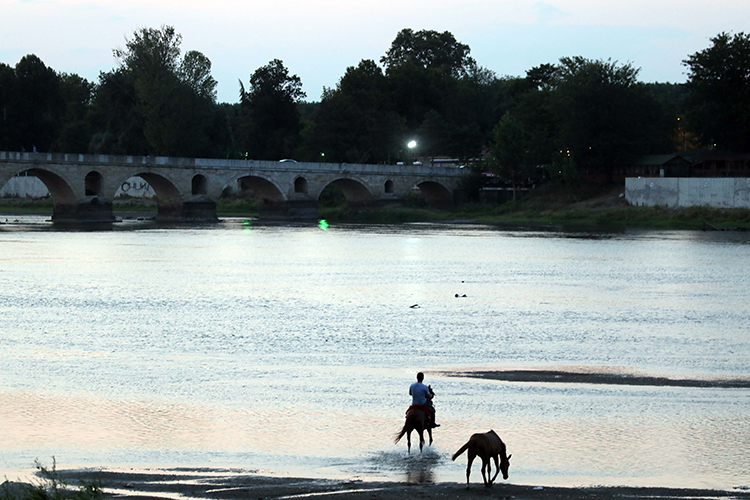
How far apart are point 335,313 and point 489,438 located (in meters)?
19.0

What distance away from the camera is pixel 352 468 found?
566 inches

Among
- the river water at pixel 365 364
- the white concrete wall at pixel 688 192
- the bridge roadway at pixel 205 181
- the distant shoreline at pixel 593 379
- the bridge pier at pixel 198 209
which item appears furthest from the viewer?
the bridge pier at pixel 198 209

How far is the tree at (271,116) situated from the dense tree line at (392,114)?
17 cm

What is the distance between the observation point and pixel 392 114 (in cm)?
12481

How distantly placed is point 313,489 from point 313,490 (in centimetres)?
5

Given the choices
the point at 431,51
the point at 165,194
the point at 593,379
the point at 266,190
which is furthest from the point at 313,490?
the point at 431,51

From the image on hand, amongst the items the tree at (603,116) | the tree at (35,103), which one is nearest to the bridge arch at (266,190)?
the tree at (35,103)

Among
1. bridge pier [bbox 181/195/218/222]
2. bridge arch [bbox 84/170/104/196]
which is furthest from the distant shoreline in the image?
bridge pier [bbox 181/195/218/222]

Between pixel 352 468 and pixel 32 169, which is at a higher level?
pixel 32 169

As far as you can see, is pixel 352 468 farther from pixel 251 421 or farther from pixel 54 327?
pixel 54 327

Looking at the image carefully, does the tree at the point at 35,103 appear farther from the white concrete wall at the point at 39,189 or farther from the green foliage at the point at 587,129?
the green foliage at the point at 587,129

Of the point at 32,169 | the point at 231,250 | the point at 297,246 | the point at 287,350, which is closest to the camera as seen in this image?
the point at 287,350

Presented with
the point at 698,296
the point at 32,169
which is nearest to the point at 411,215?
the point at 32,169

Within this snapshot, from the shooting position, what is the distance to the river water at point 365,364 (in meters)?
15.1
